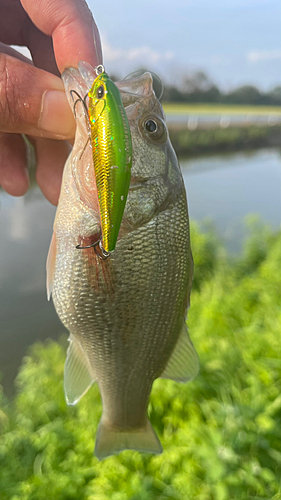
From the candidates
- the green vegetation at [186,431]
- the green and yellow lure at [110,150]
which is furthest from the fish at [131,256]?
the green vegetation at [186,431]

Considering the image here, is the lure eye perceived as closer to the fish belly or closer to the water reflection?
the fish belly

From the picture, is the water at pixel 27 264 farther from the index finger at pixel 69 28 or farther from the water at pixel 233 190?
the index finger at pixel 69 28

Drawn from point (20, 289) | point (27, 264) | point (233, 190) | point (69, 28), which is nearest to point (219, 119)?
point (233, 190)

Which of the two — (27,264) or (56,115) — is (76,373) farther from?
(27,264)

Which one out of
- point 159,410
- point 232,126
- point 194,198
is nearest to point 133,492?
point 159,410

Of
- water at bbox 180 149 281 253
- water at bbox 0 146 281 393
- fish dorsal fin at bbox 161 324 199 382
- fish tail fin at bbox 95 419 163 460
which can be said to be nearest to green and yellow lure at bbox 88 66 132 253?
fish dorsal fin at bbox 161 324 199 382

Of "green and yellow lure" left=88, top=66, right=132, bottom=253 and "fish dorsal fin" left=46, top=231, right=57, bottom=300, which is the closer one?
"green and yellow lure" left=88, top=66, right=132, bottom=253
